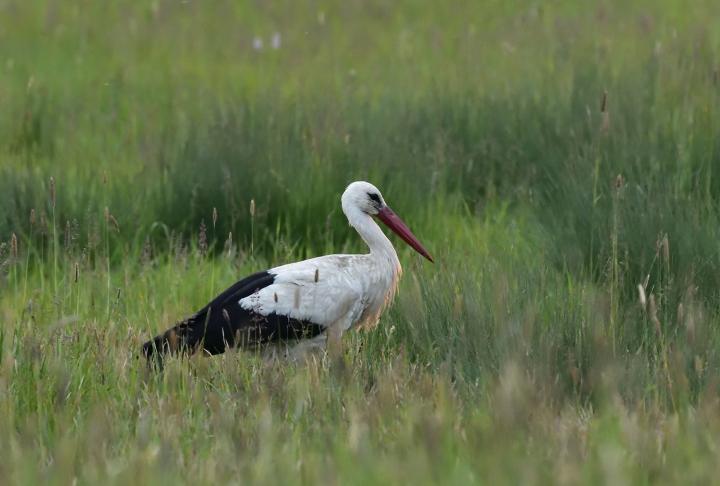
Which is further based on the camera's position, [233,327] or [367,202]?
[367,202]

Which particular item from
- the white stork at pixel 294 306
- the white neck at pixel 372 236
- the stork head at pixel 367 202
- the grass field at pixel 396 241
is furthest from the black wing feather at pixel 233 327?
the stork head at pixel 367 202

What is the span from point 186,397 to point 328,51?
656 centimetres

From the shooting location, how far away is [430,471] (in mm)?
2959

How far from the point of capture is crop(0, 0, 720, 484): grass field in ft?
10.9

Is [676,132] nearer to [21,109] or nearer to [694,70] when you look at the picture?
[694,70]

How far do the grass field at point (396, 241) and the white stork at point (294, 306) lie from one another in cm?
13

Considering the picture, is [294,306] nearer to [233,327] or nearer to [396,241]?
[233,327]

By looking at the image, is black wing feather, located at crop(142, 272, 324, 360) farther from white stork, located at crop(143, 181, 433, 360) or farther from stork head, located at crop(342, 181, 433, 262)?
stork head, located at crop(342, 181, 433, 262)

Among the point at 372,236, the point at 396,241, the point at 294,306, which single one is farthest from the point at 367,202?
the point at 396,241

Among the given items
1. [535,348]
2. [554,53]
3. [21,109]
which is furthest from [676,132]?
[21,109]

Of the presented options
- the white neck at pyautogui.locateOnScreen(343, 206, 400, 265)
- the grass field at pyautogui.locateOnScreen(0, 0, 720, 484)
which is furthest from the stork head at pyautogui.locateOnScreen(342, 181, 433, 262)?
the grass field at pyautogui.locateOnScreen(0, 0, 720, 484)

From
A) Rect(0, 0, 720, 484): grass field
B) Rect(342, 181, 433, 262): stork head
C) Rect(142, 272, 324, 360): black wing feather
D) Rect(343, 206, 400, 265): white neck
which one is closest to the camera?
Rect(0, 0, 720, 484): grass field

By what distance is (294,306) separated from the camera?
4.66 m

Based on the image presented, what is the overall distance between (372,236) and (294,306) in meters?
0.76
